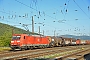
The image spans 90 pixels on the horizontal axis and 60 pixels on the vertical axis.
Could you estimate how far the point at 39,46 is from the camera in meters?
46.8

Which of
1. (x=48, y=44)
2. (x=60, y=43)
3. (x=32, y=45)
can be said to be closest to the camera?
(x=32, y=45)

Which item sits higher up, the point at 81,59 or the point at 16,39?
the point at 16,39

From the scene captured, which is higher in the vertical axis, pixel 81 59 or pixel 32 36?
pixel 32 36

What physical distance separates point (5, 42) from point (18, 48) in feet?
73.1

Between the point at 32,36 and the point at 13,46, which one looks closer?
the point at 13,46

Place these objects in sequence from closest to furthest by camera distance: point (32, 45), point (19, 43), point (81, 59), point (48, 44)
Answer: point (81, 59)
point (19, 43)
point (32, 45)
point (48, 44)

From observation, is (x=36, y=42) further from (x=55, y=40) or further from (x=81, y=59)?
(x=81, y=59)

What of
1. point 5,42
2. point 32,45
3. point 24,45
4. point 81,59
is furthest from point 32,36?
point 81,59

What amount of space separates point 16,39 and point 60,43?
100 feet

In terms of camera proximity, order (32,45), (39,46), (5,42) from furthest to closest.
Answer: (5,42)
(39,46)
(32,45)

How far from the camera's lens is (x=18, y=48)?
3662 cm

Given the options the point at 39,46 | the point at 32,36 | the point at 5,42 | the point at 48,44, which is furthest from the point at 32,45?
the point at 5,42

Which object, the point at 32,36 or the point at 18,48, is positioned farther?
the point at 32,36

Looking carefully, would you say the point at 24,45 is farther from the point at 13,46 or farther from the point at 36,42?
the point at 36,42
